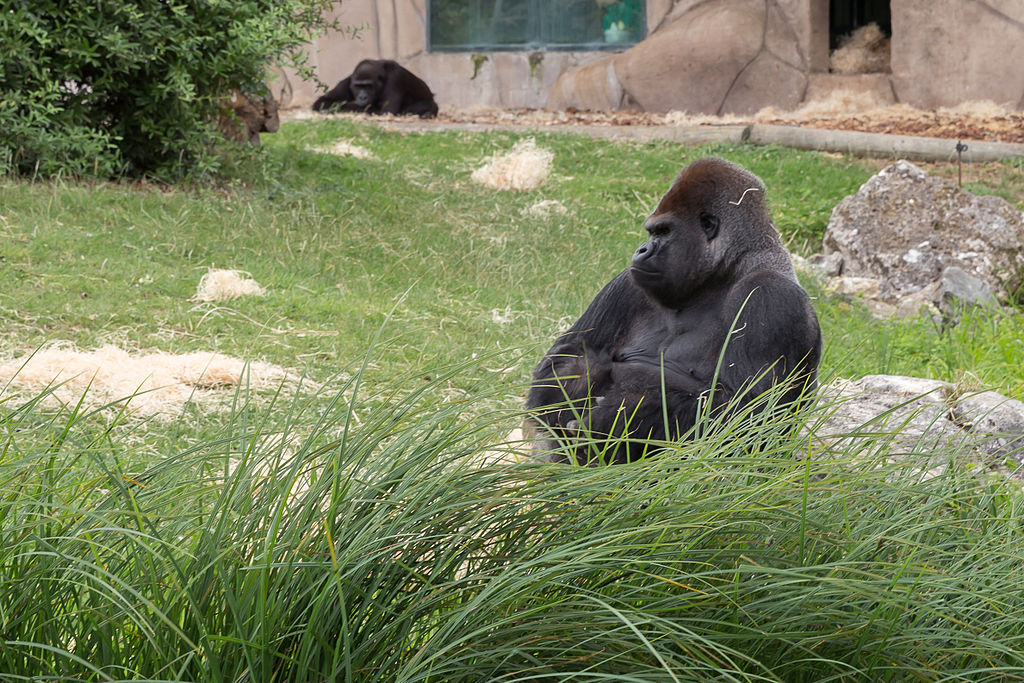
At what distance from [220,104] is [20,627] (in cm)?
714

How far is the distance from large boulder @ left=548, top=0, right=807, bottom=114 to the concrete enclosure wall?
0.01 metres

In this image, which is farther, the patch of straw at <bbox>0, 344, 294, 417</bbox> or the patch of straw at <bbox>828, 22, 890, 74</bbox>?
the patch of straw at <bbox>828, 22, 890, 74</bbox>

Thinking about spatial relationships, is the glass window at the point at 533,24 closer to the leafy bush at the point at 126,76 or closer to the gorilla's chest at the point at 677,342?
the leafy bush at the point at 126,76

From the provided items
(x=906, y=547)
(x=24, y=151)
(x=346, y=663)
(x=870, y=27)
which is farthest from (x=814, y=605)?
(x=870, y=27)

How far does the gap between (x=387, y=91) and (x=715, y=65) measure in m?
4.27

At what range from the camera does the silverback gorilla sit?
254cm

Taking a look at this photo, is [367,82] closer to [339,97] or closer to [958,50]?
[339,97]

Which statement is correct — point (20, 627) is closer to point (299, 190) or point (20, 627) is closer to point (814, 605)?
point (814, 605)

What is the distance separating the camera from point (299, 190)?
811 cm

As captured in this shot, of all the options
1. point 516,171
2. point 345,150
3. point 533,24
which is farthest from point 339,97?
point 516,171

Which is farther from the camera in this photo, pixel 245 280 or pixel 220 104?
pixel 220 104

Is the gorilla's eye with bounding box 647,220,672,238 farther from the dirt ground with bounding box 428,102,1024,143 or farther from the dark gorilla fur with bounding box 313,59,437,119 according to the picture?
the dark gorilla fur with bounding box 313,59,437,119

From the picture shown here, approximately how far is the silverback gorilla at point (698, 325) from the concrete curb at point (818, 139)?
8.89 meters

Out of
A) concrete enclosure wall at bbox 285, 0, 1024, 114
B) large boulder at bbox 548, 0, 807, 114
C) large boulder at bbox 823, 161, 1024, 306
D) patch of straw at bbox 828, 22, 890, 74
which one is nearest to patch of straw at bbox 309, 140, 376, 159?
concrete enclosure wall at bbox 285, 0, 1024, 114
